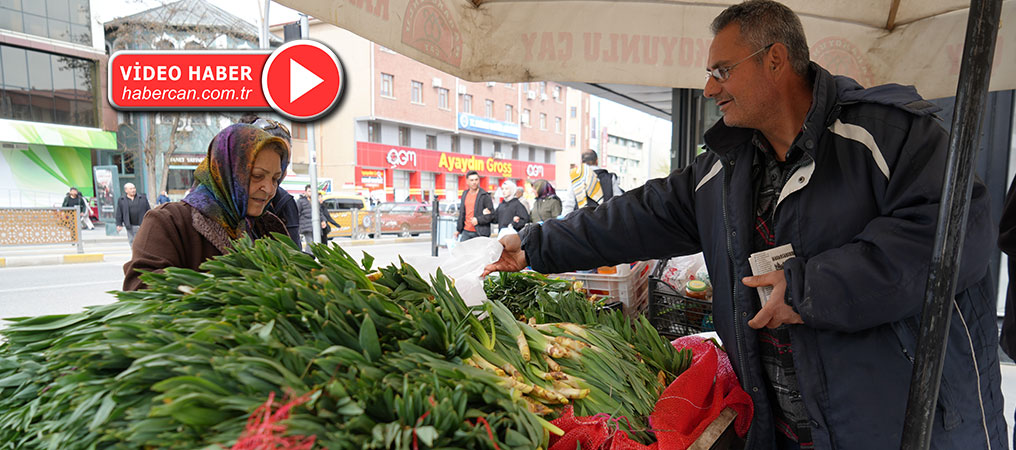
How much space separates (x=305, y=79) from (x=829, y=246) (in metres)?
5.75

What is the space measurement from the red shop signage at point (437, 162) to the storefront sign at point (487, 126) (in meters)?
1.82

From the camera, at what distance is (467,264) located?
1.93m

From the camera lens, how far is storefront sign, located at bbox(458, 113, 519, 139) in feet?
123

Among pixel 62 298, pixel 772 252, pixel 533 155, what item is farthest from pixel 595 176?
pixel 533 155

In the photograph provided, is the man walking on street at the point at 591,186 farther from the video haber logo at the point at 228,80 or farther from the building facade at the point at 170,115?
the building facade at the point at 170,115

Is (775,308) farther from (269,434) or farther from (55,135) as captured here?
(55,135)

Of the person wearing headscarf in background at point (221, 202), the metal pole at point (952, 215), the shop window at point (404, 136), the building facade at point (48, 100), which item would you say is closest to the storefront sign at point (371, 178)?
the shop window at point (404, 136)

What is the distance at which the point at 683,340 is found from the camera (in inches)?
80.7

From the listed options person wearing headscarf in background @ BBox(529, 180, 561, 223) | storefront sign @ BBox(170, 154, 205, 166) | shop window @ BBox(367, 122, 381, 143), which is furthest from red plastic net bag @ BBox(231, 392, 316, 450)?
shop window @ BBox(367, 122, 381, 143)

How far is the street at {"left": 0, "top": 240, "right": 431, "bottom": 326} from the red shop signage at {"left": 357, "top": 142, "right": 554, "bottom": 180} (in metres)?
17.9

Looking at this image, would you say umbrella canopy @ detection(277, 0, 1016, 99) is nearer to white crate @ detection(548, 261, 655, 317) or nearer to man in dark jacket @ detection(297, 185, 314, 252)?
white crate @ detection(548, 261, 655, 317)

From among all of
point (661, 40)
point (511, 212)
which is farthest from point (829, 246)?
point (511, 212)

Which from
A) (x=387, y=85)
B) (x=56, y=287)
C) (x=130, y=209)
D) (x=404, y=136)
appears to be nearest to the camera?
(x=56, y=287)

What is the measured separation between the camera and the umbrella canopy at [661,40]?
237 centimetres
